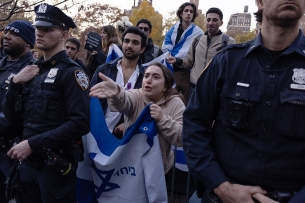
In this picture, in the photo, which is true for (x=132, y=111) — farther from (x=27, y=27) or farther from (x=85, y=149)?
(x=27, y=27)

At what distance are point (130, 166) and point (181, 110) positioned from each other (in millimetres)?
731

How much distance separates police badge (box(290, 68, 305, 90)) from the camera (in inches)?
66.0

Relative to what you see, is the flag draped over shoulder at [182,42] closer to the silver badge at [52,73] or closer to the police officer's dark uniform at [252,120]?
the silver badge at [52,73]

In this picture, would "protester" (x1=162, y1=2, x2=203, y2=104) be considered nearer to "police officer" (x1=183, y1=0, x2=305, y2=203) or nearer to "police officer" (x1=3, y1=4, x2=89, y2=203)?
"police officer" (x1=3, y1=4, x2=89, y2=203)

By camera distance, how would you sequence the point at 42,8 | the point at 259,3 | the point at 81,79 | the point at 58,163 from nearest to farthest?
1. the point at 259,3
2. the point at 58,163
3. the point at 81,79
4. the point at 42,8

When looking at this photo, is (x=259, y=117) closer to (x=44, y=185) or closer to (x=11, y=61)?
(x=44, y=185)

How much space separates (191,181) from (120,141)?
1.05 m

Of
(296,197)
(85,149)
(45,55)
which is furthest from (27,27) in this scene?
(296,197)

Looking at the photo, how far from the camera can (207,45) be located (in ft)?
18.0

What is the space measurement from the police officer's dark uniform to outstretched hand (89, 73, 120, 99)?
994 millimetres

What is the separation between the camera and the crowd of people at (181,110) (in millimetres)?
1715

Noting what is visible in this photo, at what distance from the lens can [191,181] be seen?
368 centimetres

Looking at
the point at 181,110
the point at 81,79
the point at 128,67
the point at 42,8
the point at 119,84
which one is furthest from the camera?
the point at 128,67

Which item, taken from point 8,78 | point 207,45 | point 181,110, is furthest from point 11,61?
point 207,45
